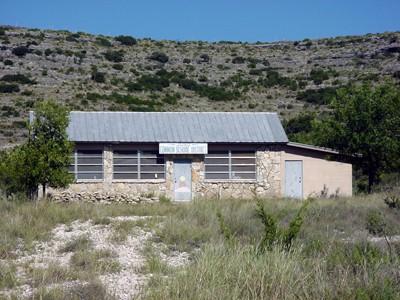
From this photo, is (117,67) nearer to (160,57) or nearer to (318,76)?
(160,57)

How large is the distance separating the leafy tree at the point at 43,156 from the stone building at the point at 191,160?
4.17m

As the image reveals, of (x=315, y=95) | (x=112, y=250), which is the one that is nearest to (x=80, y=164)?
(x=112, y=250)

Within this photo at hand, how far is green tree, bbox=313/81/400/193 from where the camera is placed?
1106 inches

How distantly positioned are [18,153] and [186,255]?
35.6 ft

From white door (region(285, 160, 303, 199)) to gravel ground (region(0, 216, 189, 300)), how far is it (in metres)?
13.0

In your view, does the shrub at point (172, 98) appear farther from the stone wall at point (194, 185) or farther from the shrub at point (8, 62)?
the stone wall at point (194, 185)

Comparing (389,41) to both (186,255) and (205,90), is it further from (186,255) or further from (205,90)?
(186,255)

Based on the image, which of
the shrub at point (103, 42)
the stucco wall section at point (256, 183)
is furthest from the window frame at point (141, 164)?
the shrub at point (103, 42)

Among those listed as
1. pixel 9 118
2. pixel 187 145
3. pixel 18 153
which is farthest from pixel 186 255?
pixel 9 118

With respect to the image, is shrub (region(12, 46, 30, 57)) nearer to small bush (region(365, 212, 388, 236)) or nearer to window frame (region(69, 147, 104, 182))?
window frame (region(69, 147, 104, 182))

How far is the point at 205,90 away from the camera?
56.6 meters

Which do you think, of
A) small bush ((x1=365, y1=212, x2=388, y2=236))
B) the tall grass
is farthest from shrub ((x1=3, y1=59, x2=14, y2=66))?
the tall grass

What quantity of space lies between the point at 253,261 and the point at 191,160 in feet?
60.8

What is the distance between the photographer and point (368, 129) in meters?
28.4
